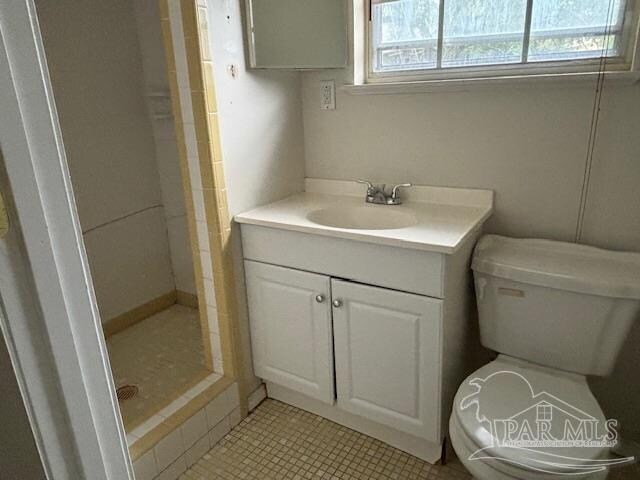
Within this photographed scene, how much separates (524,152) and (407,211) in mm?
458

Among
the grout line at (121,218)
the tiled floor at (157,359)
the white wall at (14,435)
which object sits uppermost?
the white wall at (14,435)

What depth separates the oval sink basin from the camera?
5.80 feet

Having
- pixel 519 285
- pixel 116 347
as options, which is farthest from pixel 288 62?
pixel 116 347

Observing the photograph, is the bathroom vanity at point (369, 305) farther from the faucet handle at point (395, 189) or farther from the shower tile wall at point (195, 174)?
the shower tile wall at point (195, 174)

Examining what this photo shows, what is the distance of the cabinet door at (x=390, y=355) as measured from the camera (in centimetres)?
145

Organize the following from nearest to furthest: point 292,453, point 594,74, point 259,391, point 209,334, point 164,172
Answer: point 594,74 → point 292,453 → point 209,334 → point 259,391 → point 164,172

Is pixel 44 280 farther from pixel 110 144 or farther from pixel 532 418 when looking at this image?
pixel 110 144

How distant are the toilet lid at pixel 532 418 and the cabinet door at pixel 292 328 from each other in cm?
55

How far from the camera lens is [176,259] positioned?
2.65 meters

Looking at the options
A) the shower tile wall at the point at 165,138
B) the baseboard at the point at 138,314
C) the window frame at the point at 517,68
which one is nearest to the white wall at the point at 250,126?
the window frame at the point at 517,68

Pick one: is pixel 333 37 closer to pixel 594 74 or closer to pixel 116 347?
pixel 594 74

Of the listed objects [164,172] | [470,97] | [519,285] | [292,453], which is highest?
[470,97]

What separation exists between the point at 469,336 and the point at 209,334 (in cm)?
104

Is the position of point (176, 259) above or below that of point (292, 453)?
above
